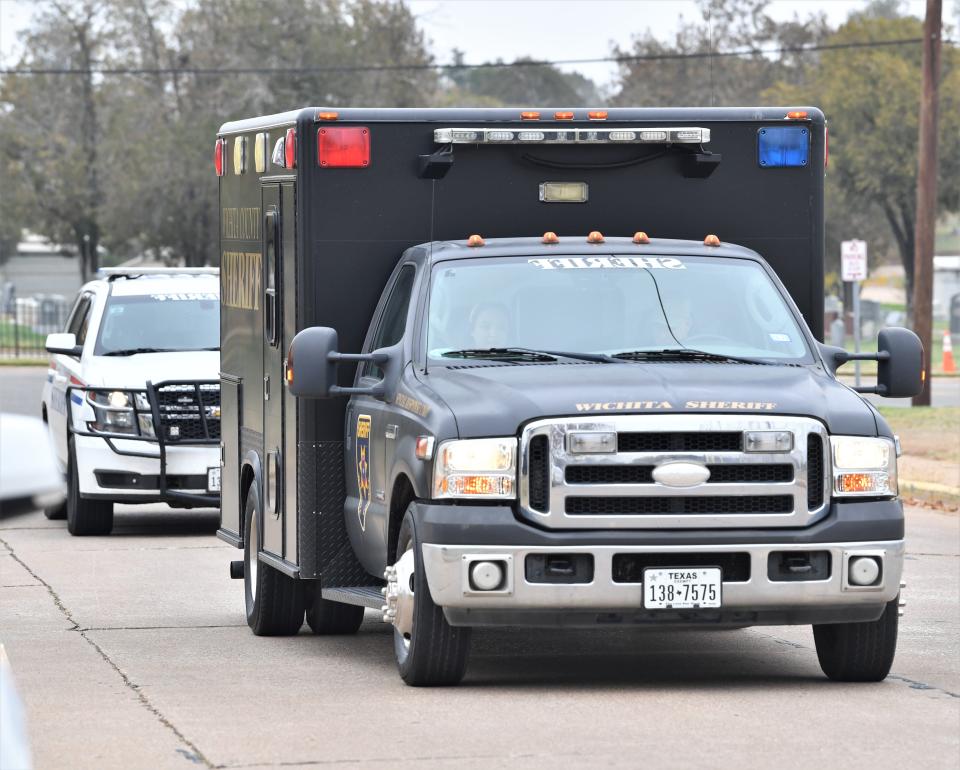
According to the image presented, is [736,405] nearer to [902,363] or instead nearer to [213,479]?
[902,363]

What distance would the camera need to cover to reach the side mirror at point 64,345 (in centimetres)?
1658

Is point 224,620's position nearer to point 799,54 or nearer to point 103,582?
point 103,582

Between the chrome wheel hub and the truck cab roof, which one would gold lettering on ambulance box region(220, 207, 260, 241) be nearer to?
the truck cab roof

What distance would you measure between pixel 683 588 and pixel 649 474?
489 millimetres

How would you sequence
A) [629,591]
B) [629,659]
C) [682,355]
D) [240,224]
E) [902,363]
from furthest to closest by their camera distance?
[240,224] < [629,659] < [902,363] < [682,355] < [629,591]

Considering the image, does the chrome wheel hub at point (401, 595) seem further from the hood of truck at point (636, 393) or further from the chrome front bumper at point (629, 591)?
the hood of truck at point (636, 393)

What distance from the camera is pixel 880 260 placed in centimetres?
8531

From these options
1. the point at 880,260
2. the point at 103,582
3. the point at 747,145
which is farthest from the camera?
the point at 880,260

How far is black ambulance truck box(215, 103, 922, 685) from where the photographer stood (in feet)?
27.5

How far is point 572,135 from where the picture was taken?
10.1m

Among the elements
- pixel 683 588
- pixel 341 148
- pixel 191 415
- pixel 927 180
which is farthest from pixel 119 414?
pixel 927 180

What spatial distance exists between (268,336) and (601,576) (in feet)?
10.3

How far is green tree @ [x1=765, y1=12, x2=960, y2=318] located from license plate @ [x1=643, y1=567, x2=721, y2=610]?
54.2m

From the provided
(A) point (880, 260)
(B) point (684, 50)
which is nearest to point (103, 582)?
(B) point (684, 50)
